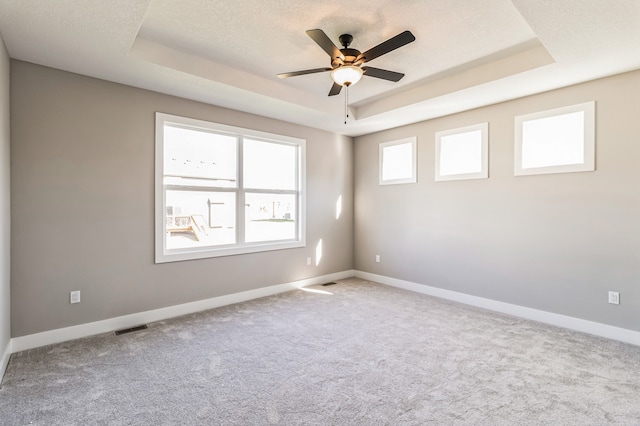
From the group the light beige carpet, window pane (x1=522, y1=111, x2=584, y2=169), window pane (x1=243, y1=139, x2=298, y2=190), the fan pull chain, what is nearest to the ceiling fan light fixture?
the fan pull chain

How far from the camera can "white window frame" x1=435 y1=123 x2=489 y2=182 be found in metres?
4.07

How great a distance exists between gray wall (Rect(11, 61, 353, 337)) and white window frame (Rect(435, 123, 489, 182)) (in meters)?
3.11

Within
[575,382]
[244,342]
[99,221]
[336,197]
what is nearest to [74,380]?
[244,342]

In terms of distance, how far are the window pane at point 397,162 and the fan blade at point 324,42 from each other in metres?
2.70

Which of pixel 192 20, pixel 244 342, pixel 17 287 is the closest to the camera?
pixel 192 20

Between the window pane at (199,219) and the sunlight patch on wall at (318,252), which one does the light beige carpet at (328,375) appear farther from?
the sunlight patch on wall at (318,252)

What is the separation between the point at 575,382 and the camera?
2.34 meters

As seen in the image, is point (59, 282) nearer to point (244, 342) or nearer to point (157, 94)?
point (244, 342)

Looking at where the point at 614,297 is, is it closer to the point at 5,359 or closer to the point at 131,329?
the point at 131,329

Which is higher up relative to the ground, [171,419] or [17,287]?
[17,287]

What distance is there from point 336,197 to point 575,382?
3970 millimetres

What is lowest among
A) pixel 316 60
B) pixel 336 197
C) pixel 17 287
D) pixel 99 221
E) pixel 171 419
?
pixel 171 419

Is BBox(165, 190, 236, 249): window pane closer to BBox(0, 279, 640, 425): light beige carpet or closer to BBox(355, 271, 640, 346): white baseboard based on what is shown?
BBox(0, 279, 640, 425): light beige carpet

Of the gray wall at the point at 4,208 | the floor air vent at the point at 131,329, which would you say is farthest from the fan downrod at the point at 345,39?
the floor air vent at the point at 131,329
